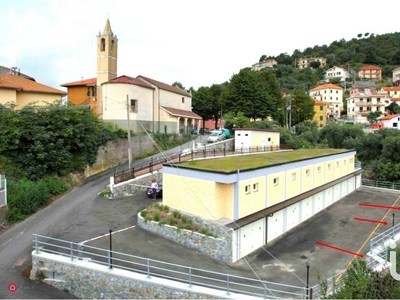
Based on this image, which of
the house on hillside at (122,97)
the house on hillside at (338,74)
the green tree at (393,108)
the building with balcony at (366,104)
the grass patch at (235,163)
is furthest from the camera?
the house on hillside at (338,74)

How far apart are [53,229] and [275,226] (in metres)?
11.9

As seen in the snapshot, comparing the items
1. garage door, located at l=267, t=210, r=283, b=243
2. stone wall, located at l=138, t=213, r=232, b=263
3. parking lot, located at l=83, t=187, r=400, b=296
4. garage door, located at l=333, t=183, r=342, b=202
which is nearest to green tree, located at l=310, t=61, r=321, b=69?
garage door, located at l=333, t=183, r=342, b=202

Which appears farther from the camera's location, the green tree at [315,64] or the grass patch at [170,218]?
the green tree at [315,64]

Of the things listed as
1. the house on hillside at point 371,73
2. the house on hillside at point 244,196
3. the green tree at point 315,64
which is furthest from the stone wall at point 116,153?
the green tree at point 315,64

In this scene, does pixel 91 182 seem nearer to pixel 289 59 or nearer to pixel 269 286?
pixel 269 286

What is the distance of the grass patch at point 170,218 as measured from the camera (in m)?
15.9

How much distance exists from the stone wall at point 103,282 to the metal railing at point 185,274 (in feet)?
0.76

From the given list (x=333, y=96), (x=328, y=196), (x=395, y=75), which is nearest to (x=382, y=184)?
(x=328, y=196)

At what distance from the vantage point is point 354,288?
10625 mm

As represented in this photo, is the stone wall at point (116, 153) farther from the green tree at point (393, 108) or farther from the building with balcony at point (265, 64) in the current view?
the building with balcony at point (265, 64)

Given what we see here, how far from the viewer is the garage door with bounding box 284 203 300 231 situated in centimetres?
2012

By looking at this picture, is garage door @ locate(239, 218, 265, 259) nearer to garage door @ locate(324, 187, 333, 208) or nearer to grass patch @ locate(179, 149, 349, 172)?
grass patch @ locate(179, 149, 349, 172)

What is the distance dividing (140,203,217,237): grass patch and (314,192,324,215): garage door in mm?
11892

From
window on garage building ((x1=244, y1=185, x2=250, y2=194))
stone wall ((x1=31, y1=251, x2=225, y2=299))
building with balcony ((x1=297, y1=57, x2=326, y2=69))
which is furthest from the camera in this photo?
building with balcony ((x1=297, y1=57, x2=326, y2=69))
